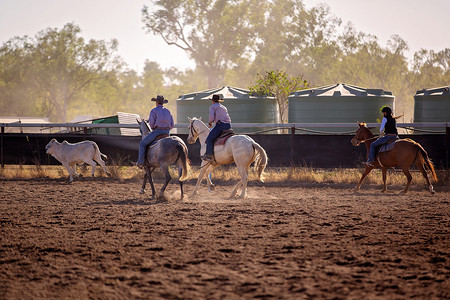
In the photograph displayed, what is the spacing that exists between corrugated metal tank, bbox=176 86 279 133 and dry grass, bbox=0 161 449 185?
17.5 ft

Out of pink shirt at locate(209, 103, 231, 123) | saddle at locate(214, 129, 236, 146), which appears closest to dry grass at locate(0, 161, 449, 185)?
saddle at locate(214, 129, 236, 146)

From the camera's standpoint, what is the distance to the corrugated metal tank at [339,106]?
24797 millimetres

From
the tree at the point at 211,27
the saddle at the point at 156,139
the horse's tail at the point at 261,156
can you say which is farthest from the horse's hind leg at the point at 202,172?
the tree at the point at 211,27

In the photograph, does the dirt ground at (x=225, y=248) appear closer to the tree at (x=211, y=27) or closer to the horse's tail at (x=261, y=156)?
the horse's tail at (x=261, y=156)

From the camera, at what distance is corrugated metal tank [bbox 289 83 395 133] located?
24797 millimetres

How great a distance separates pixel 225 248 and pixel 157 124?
20.9 feet

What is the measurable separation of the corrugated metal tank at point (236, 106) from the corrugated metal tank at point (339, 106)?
144 centimetres

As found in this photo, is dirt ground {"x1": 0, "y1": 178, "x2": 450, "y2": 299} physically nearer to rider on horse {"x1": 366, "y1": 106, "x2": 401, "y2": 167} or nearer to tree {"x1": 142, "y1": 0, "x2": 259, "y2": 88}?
rider on horse {"x1": 366, "y1": 106, "x2": 401, "y2": 167}

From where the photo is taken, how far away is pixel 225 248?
314 inches

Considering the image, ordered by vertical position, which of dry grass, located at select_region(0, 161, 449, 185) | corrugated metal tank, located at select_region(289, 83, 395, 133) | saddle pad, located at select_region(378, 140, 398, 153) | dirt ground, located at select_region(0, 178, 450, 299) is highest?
corrugated metal tank, located at select_region(289, 83, 395, 133)

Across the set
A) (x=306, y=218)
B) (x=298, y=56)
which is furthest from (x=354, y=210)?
(x=298, y=56)

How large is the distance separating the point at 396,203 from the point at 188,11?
199ft

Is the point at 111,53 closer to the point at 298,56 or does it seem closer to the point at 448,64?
the point at 298,56

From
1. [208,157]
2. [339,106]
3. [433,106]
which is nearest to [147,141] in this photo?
[208,157]
